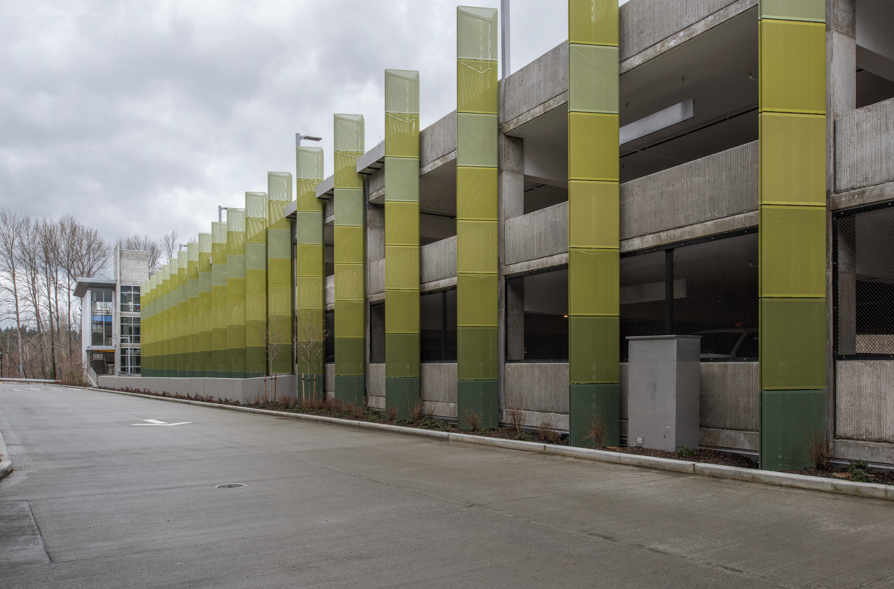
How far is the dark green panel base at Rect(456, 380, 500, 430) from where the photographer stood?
17.6 m

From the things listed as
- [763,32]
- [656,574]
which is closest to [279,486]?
[656,574]

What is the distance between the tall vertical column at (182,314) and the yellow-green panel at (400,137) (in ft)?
99.2

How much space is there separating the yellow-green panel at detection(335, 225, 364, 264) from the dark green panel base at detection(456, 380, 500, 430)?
8.81m

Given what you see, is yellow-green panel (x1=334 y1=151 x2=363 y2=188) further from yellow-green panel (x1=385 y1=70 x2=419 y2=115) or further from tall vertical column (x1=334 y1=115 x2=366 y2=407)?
yellow-green panel (x1=385 y1=70 x2=419 y2=115)

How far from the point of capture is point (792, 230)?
10.6 meters

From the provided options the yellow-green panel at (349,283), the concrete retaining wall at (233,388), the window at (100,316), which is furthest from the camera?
the window at (100,316)

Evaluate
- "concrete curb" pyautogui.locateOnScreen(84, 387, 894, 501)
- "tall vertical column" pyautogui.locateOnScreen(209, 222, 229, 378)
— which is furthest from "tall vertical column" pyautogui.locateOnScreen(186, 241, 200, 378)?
"concrete curb" pyautogui.locateOnScreen(84, 387, 894, 501)

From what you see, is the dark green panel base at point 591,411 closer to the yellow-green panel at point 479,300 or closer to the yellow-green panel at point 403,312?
the yellow-green panel at point 479,300

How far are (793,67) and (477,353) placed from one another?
32.0 feet

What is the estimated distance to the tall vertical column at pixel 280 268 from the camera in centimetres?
3117

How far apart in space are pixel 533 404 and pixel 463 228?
15.6 feet

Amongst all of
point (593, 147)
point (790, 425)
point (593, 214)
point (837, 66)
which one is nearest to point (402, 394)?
point (593, 214)

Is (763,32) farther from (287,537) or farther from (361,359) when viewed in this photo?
(361,359)

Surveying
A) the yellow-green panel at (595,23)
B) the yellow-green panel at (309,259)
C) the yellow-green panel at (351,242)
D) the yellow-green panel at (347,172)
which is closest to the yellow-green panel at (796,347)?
the yellow-green panel at (595,23)
